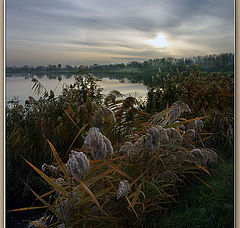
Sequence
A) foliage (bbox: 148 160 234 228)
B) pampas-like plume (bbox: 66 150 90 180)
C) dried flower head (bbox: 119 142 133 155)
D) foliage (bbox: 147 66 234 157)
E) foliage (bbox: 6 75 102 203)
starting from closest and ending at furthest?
pampas-like plume (bbox: 66 150 90 180) < dried flower head (bbox: 119 142 133 155) < foliage (bbox: 148 160 234 228) < foliage (bbox: 6 75 102 203) < foliage (bbox: 147 66 234 157)

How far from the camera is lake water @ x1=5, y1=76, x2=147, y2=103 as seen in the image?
1.83 metres

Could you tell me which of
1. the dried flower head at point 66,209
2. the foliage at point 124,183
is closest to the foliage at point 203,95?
the foliage at point 124,183

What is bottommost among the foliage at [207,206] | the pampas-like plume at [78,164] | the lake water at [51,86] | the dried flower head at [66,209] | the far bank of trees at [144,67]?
the foliage at [207,206]

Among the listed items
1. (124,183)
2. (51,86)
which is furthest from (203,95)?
(124,183)

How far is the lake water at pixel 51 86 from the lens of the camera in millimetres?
1829

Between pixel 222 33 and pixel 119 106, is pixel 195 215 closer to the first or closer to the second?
pixel 119 106

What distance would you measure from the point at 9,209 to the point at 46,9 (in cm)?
133

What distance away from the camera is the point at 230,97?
90.7 inches

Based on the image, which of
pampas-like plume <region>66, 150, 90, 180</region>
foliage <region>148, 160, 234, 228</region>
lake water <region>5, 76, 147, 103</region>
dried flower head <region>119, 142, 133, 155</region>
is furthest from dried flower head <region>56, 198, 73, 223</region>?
lake water <region>5, 76, 147, 103</region>

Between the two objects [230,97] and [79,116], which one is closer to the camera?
[79,116]

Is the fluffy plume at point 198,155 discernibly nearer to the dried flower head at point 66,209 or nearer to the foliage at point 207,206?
the foliage at point 207,206

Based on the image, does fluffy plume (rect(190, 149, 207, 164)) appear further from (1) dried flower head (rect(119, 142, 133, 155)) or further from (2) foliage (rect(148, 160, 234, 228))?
(2) foliage (rect(148, 160, 234, 228))

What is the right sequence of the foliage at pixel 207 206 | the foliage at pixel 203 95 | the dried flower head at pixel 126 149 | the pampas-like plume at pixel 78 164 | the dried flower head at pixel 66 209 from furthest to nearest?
the foliage at pixel 203 95 < the foliage at pixel 207 206 < the dried flower head at pixel 126 149 < the dried flower head at pixel 66 209 < the pampas-like plume at pixel 78 164

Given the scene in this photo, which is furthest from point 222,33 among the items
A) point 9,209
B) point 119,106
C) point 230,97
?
point 9,209
